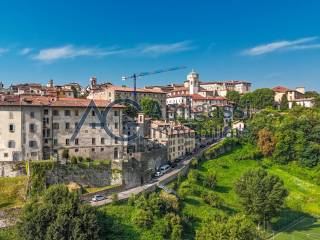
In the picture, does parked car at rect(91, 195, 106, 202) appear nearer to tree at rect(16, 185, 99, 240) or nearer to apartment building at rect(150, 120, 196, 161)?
tree at rect(16, 185, 99, 240)

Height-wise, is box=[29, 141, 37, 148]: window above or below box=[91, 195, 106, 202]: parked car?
above

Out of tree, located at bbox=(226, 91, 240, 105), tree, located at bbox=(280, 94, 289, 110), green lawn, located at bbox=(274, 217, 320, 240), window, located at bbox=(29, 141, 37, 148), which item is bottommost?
green lawn, located at bbox=(274, 217, 320, 240)

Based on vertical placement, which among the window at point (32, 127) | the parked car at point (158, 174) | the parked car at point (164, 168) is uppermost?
the window at point (32, 127)

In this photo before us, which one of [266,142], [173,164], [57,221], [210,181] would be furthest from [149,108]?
[57,221]

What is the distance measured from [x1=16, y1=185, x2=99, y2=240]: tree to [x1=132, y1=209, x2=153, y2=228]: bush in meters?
7.40

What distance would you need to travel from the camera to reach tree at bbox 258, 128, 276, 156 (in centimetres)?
8331

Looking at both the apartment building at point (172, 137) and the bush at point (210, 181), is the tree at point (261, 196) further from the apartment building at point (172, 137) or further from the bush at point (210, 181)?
the apartment building at point (172, 137)

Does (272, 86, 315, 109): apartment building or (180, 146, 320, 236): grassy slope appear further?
(272, 86, 315, 109): apartment building

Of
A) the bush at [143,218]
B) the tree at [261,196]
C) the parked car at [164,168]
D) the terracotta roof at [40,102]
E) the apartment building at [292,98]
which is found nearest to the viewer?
the bush at [143,218]

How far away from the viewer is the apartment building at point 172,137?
233 ft

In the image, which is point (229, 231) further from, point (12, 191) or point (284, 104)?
point (284, 104)

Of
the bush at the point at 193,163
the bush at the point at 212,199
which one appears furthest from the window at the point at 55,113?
the bush at the point at 193,163

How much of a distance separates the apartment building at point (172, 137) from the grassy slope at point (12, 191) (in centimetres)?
2998

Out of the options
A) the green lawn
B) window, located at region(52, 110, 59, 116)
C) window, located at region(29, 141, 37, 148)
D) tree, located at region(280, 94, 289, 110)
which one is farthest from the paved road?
tree, located at region(280, 94, 289, 110)
